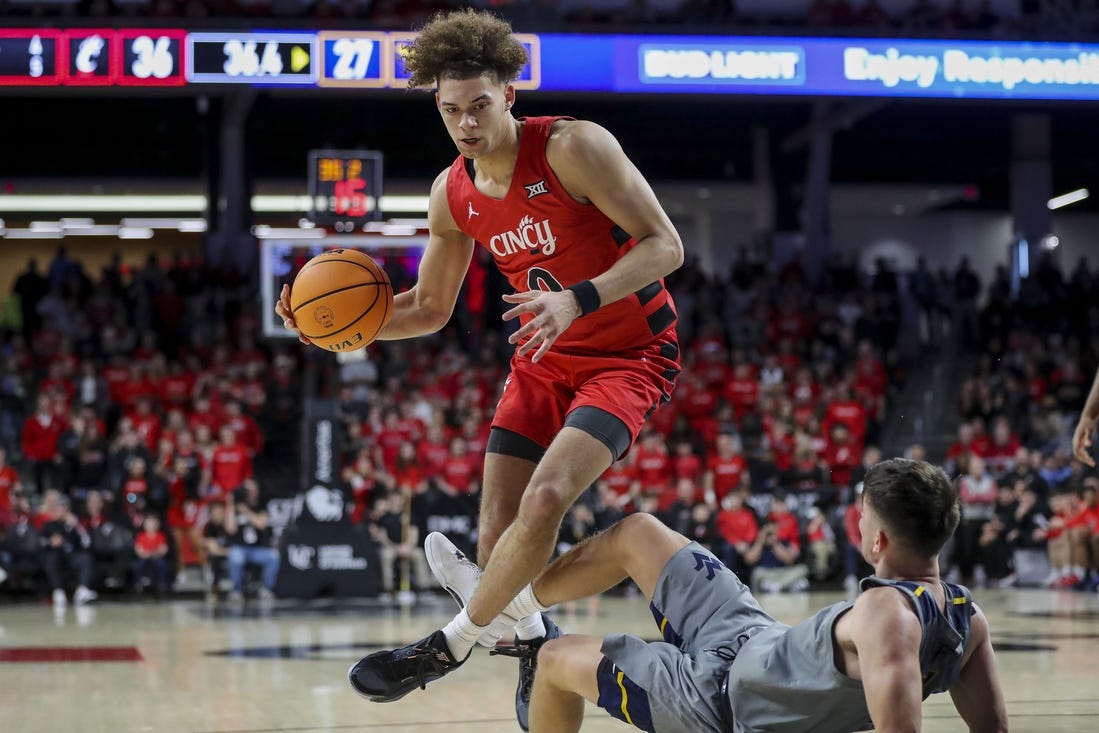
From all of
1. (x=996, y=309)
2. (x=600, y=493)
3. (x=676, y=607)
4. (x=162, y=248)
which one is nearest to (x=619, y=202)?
(x=676, y=607)

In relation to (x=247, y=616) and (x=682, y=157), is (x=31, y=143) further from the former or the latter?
(x=247, y=616)

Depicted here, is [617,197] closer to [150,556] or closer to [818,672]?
[818,672]

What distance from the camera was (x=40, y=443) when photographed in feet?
42.6

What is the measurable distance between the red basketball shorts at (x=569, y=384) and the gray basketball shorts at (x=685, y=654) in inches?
26.8

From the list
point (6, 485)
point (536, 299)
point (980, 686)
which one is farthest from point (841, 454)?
point (980, 686)

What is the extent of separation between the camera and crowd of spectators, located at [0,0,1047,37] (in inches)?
567

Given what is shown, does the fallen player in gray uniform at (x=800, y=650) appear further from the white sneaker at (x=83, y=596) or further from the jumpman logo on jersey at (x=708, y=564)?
the white sneaker at (x=83, y=596)

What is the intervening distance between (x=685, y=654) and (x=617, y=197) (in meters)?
1.38

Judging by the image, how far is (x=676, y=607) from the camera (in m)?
3.66

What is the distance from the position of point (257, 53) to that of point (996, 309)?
10319mm

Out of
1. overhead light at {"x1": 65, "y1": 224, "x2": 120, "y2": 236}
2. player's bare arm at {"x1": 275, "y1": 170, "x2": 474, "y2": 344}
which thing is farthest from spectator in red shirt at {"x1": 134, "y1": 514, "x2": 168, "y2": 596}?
overhead light at {"x1": 65, "y1": 224, "x2": 120, "y2": 236}

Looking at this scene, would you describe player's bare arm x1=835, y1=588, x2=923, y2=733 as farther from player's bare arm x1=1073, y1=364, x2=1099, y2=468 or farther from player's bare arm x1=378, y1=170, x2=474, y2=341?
player's bare arm x1=1073, y1=364, x2=1099, y2=468

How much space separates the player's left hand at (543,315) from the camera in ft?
11.9

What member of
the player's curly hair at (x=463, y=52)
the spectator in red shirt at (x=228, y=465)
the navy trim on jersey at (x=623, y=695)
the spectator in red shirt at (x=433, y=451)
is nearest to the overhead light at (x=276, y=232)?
the spectator in red shirt at (x=433, y=451)
